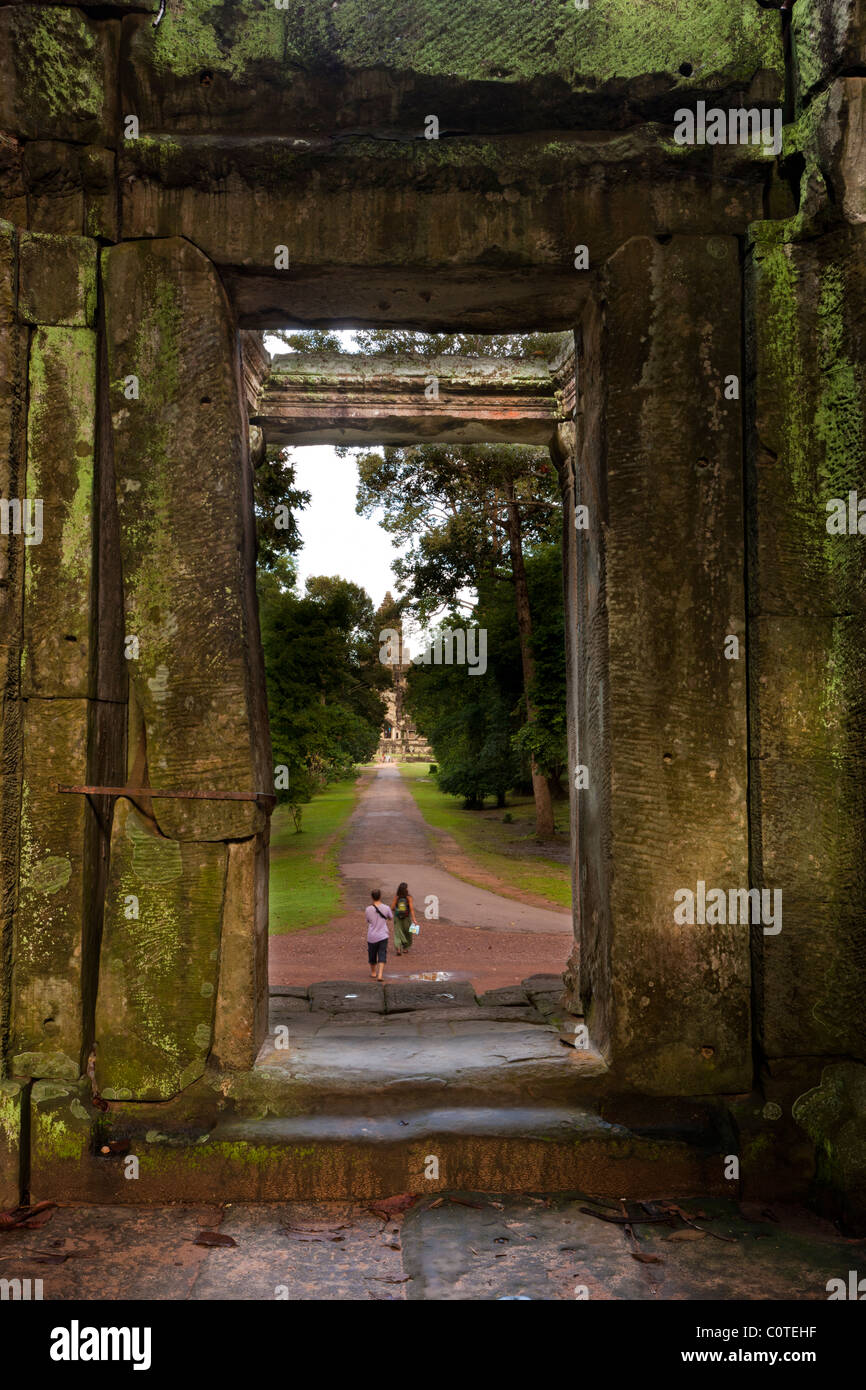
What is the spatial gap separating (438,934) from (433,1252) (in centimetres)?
843

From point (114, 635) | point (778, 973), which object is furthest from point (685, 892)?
point (114, 635)

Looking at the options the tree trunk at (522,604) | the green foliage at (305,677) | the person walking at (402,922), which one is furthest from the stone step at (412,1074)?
the tree trunk at (522,604)

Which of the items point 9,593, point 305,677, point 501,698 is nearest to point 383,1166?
point 9,593

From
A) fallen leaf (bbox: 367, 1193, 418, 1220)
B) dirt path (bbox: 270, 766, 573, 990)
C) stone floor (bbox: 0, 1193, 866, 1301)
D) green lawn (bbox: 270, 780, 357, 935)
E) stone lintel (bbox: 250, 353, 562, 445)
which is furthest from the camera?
green lawn (bbox: 270, 780, 357, 935)

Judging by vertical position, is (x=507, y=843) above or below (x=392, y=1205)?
below

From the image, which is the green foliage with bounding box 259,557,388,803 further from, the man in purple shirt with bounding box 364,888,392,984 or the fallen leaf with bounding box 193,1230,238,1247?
the fallen leaf with bounding box 193,1230,238,1247

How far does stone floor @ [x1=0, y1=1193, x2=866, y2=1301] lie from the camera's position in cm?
323

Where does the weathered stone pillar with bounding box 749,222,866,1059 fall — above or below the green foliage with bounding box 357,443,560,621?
below

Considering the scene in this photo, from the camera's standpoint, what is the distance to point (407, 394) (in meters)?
7.16

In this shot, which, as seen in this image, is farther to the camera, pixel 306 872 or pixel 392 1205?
pixel 306 872

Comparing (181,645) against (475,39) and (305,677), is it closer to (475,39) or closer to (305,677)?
(475,39)

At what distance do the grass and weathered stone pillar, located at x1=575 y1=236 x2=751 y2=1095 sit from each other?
1044cm

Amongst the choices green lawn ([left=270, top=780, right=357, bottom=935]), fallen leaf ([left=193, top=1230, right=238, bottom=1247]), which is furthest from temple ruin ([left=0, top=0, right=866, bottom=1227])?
green lawn ([left=270, top=780, right=357, bottom=935])

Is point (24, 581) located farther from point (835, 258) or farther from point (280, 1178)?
point (835, 258)
